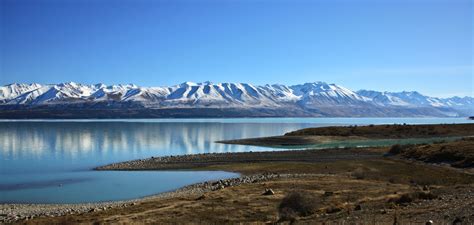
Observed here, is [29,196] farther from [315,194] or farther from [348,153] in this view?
[348,153]

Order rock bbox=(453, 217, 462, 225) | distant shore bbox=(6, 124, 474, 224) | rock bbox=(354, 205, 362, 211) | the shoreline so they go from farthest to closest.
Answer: the shoreline
rock bbox=(354, 205, 362, 211)
distant shore bbox=(6, 124, 474, 224)
rock bbox=(453, 217, 462, 225)

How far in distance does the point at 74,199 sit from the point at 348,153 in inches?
1454

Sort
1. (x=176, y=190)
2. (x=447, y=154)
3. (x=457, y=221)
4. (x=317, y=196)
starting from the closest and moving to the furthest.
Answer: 1. (x=457, y=221)
2. (x=317, y=196)
3. (x=176, y=190)
4. (x=447, y=154)

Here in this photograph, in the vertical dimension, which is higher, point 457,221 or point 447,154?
point 457,221

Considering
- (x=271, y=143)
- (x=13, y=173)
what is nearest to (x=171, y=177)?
(x=13, y=173)

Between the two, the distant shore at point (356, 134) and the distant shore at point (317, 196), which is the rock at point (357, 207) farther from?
the distant shore at point (356, 134)

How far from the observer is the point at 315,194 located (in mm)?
25219

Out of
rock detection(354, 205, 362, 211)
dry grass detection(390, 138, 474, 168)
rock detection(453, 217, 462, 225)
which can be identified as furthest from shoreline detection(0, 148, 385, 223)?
rock detection(453, 217, 462, 225)

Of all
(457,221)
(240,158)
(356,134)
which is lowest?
(240,158)

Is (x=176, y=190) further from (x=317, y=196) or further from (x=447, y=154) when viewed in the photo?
(x=447, y=154)

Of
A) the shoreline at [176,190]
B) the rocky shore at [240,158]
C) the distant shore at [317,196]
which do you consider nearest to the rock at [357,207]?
the distant shore at [317,196]

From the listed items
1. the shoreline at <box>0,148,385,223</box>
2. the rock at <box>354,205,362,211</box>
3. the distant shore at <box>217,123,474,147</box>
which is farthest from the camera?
the distant shore at <box>217,123,474,147</box>

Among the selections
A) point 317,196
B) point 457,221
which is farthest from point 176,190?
point 457,221

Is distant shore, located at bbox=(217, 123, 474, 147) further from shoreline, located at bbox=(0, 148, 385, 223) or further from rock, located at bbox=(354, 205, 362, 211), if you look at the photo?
rock, located at bbox=(354, 205, 362, 211)
